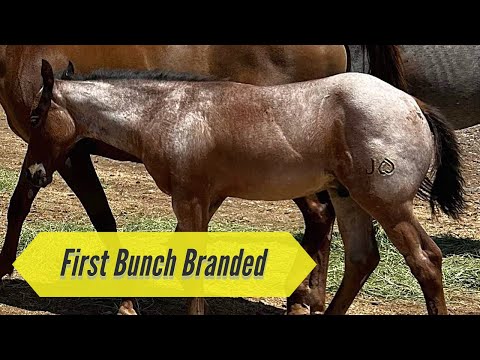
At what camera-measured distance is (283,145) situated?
465 centimetres

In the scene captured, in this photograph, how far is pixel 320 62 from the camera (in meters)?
5.71

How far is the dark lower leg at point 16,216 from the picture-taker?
577 centimetres

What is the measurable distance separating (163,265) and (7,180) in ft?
13.1

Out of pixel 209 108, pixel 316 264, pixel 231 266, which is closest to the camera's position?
pixel 209 108

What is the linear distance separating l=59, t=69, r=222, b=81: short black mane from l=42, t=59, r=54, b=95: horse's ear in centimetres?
19

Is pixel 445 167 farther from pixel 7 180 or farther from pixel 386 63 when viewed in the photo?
pixel 7 180

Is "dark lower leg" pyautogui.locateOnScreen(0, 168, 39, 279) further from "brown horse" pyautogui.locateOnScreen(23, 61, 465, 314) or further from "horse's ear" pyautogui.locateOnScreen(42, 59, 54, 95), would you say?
"horse's ear" pyautogui.locateOnScreen(42, 59, 54, 95)

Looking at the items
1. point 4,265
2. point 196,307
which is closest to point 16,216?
point 4,265

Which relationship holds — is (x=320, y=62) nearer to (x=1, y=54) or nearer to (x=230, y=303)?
(x=230, y=303)

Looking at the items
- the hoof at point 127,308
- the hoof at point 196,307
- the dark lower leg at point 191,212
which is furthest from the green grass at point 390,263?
the dark lower leg at point 191,212

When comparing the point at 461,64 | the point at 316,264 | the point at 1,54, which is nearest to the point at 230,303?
the point at 316,264

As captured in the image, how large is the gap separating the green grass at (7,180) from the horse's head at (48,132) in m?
3.62

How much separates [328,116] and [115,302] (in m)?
2.12

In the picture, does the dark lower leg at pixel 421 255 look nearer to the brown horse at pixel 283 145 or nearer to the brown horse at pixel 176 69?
the brown horse at pixel 283 145
